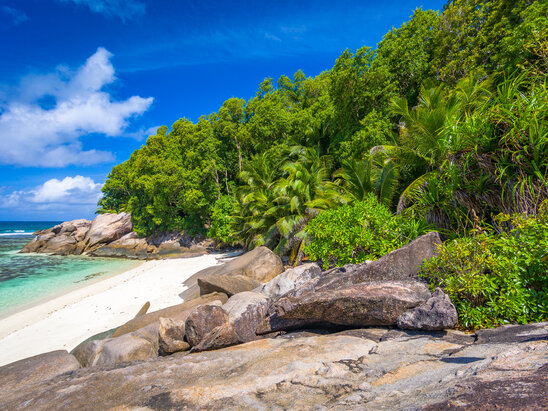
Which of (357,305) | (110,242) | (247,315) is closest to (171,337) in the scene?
(247,315)

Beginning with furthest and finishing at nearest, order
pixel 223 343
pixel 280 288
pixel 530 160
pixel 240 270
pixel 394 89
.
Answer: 1. pixel 394 89
2. pixel 240 270
3. pixel 280 288
4. pixel 223 343
5. pixel 530 160

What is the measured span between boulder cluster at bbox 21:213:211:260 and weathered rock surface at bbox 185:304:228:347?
20957mm

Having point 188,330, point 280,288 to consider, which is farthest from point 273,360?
point 280,288

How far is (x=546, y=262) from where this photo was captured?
336cm

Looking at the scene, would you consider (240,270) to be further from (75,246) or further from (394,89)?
(75,246)

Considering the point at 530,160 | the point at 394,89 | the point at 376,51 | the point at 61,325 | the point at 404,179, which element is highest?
the point at 376,51

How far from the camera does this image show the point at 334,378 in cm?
283

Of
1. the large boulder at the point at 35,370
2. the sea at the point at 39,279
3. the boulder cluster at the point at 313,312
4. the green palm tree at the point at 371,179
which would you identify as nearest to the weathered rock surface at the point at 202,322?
the boulder cluster at the point at 313,312

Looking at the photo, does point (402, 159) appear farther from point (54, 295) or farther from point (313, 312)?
point (54, 295)

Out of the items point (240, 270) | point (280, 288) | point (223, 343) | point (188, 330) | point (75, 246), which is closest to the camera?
point (223, 343)

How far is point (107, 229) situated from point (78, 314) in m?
25.9

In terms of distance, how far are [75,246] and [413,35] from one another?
37.7 meters

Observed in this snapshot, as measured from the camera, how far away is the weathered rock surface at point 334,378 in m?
1.74

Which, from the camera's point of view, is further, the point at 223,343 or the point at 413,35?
the point at 413,35
